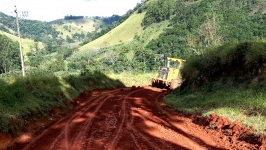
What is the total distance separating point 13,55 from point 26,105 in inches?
4485

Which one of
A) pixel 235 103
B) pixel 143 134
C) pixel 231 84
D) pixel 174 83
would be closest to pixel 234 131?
Answer: pixel 235 103

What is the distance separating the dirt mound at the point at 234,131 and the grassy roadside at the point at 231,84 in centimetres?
26

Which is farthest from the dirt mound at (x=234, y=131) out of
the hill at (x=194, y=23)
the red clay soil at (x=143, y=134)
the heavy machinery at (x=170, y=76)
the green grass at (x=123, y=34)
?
the green grass at (x=123, y=34)

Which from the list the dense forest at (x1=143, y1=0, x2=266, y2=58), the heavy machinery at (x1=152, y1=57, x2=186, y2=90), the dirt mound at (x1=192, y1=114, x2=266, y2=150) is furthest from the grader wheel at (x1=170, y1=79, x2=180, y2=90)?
the dense forest at (x1=143, y1=0, x2=266, y2=58)

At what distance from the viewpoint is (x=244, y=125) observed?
8.62m

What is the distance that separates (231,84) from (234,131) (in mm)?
4535

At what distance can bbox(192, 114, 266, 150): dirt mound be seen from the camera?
7479 mm

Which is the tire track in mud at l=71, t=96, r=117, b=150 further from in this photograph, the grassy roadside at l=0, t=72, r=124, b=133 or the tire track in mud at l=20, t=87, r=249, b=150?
the grassy roadside at l=0, t=72, r=124, b=133

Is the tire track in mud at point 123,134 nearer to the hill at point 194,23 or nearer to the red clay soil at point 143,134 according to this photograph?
the red clay soil at point 143,134

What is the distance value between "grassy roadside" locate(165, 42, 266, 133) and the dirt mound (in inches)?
10.1

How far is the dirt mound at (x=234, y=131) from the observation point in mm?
7479

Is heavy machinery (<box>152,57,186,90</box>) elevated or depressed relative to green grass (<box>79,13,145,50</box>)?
depressed

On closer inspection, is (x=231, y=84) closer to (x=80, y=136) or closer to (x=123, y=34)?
(x=80, y=136)


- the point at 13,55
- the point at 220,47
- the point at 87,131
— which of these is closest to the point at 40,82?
the point at 87,131
